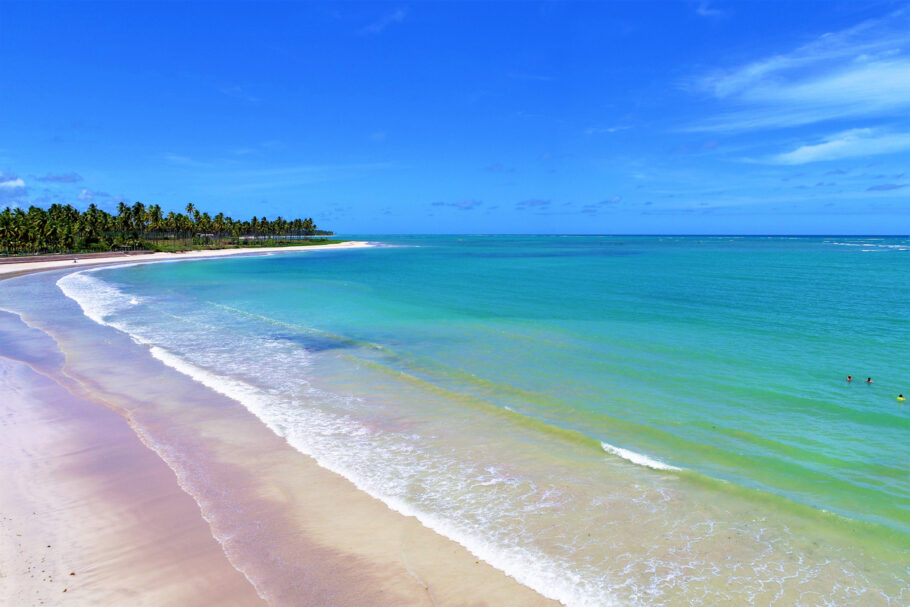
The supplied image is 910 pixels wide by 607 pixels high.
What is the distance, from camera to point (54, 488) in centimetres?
876

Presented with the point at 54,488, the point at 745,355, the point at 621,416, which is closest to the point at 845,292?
the point at 745,355

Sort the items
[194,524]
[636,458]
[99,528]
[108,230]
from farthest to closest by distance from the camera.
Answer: [108,230]
[636,458]
[194,524]
[99,528]

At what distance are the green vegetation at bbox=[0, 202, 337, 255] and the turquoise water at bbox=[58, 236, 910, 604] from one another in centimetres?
6906

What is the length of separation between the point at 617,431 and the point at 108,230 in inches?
4902

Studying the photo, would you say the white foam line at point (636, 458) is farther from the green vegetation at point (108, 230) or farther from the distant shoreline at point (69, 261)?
the green vegetation at point (108, 230)

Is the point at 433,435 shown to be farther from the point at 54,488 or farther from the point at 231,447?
the point at 54,488

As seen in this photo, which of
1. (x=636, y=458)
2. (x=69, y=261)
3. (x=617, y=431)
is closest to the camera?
(x=636, y=458)

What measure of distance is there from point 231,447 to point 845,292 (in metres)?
41.8

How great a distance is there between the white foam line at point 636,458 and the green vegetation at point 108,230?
304 ft

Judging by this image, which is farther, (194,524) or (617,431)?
(617,431)

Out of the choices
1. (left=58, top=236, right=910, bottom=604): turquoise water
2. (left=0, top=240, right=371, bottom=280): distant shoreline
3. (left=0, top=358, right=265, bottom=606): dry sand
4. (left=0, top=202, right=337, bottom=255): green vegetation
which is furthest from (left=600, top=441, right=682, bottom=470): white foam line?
(left=0, top=202, right=337, bottom=255): green vegetation

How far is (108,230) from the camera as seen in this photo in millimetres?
109250

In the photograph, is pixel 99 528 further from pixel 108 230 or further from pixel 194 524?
pixel 108 230

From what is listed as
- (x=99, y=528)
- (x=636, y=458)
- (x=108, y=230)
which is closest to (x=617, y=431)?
(x=636, y=458)
